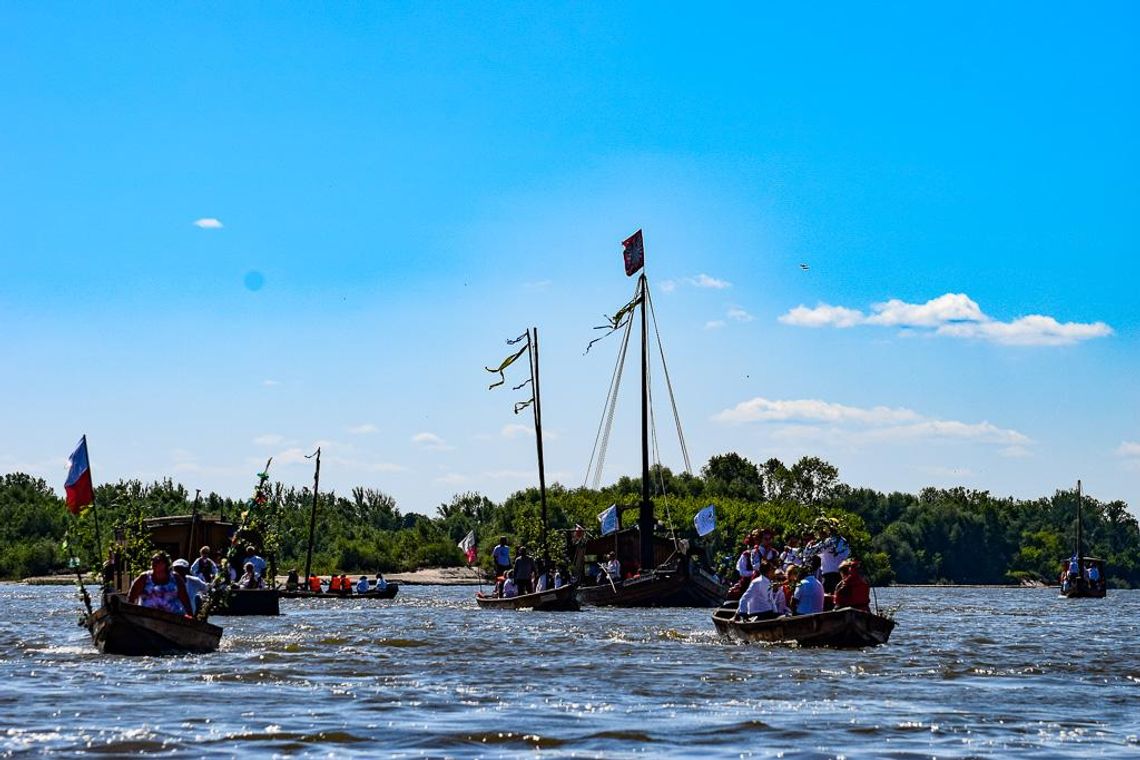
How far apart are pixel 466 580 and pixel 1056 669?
81679 mm

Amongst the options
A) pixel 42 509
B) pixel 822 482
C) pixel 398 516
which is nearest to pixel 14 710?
pixel 42 509

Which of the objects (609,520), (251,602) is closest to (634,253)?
(609,520)

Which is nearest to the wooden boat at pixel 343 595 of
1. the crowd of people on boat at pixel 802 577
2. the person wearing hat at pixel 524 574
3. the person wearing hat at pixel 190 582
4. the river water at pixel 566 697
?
the person wearing hat at pixel 524 574

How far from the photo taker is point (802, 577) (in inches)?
1035

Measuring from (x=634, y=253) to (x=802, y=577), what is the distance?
33.5 metres

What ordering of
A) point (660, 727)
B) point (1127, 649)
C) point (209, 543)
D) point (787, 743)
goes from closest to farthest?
1. point (787, 743)
2. point (660, 727)
3. point (1127, 649)
4. point (209, 543)

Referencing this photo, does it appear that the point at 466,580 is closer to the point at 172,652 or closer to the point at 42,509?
the point at 42,509

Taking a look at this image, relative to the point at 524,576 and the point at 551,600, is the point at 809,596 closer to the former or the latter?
the point at 551,600

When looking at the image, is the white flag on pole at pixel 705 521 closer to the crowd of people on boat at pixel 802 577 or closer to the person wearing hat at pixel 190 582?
the crowd of people on boat at pixel 802 577

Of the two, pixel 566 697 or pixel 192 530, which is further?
pixel 192 530

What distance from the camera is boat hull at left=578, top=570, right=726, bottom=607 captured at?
159 feet

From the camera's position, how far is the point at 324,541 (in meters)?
109

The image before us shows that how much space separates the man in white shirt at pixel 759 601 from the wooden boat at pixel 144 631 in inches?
376

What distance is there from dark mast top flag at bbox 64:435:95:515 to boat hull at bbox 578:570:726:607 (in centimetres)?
2545
